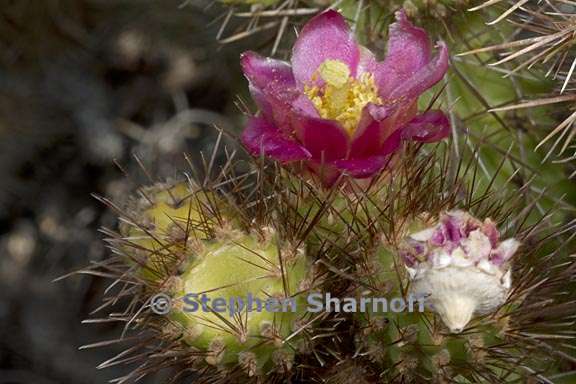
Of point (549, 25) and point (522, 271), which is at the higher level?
point (549, 25)

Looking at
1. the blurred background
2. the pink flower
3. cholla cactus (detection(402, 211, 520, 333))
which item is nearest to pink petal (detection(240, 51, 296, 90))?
the pink flower

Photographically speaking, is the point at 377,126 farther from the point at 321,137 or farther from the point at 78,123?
the point at 78,123

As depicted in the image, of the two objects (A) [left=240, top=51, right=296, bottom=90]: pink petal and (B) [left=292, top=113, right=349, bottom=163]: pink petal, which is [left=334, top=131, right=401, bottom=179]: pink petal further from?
(A) [left=240, top=51, right=296, bottom=90]: pink petal

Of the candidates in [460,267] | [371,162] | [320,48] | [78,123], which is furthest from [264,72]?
[78,123]

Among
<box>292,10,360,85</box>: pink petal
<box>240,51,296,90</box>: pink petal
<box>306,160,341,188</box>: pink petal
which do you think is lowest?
<box>306,160,341,188</box>: pink petal

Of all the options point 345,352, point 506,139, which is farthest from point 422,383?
point 506,139

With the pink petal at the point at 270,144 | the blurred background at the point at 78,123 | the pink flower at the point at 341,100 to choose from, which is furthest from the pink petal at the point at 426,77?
the blurred background at the point at 78,123

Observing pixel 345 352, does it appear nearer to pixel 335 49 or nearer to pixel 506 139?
pixel 335 49
